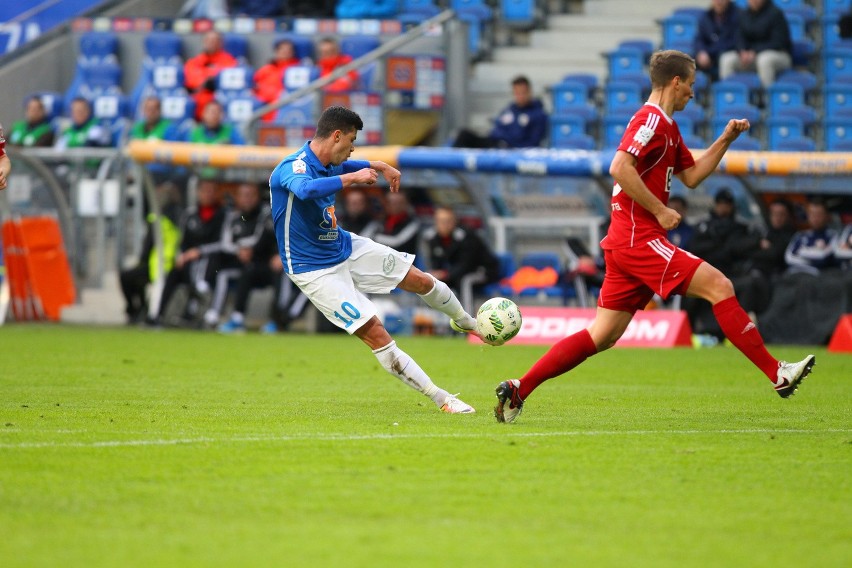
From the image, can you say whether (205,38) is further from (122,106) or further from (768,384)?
(768,384)

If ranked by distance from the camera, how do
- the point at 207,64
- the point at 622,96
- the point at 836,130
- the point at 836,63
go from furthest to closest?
the point at 207,64 < the point at 622,96 < the point at 836,63 < the point at 836,130

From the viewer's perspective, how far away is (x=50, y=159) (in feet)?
65.8

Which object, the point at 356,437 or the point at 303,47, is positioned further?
the point at 303,47

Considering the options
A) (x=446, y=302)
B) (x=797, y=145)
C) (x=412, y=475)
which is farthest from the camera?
(x=797, y=145)

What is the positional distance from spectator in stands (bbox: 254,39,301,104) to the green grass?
36.4 feet

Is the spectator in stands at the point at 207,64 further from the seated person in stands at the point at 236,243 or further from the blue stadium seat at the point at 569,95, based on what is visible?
the blue stadium seat at the point at 569,95

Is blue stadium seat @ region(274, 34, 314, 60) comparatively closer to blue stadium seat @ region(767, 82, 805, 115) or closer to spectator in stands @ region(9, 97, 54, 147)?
spectator in stands @ region(9, 97, 54, 147)

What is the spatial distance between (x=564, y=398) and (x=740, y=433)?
2.29 metres

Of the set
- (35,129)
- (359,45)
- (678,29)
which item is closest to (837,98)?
(678,29)

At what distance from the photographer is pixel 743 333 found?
780 cm

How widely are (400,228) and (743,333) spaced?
35.4 feet

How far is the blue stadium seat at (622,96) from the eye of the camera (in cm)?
2036

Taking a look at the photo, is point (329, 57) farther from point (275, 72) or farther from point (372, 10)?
point (372, 10)

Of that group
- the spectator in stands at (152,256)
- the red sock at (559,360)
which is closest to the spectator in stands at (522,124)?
the spectator in stands at (152,256)
